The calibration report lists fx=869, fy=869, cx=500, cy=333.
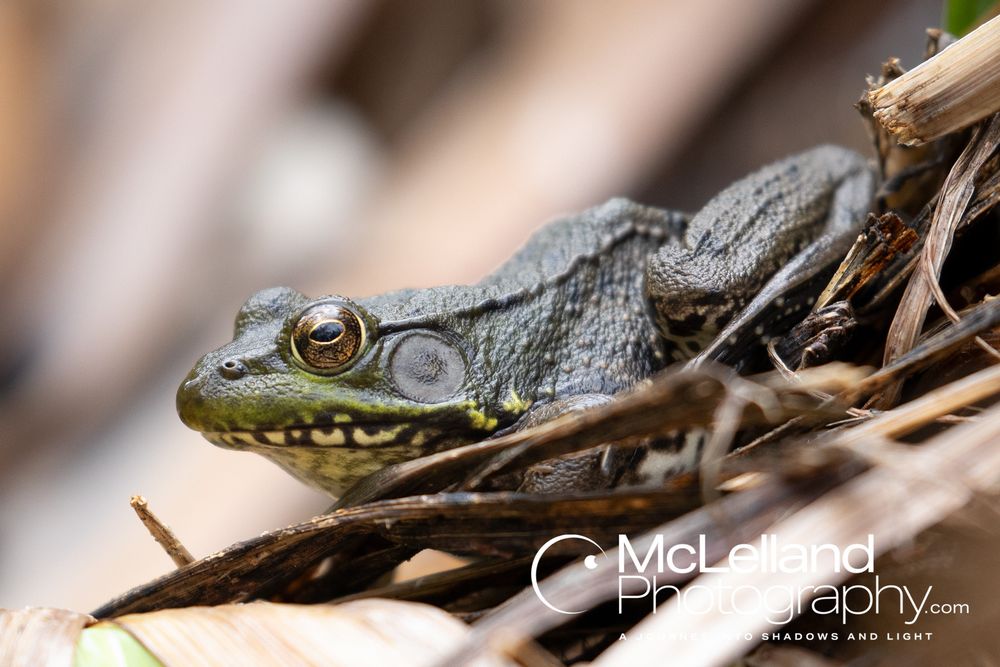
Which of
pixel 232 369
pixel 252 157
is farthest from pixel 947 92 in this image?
pixel 252 157

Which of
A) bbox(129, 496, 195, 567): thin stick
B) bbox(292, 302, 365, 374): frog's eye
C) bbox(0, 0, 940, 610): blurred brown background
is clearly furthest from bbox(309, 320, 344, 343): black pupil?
bbox(0, 0, 940, 610): blurred brown background

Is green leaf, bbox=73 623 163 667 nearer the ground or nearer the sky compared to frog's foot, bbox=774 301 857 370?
nearer the sky

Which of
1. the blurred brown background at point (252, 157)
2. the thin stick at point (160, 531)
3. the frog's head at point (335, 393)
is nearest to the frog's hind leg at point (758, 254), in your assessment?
the frog's head at point (335, 393)

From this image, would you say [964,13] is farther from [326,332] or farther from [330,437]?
[330,437]

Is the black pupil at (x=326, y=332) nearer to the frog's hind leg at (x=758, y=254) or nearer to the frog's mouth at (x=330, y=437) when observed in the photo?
the frog's mouth at (x=330, y=437)

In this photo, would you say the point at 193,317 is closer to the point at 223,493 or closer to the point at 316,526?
the point at 223,493

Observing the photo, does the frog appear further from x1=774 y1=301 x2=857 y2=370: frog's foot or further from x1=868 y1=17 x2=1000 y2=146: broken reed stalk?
x1=868 y1=17 x2=1000 y2=146: broken reed stalk

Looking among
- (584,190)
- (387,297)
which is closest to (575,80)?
(584,190)

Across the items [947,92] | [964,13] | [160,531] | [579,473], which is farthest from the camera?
[964,13]
